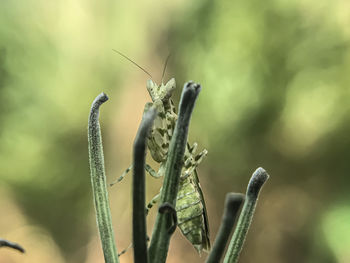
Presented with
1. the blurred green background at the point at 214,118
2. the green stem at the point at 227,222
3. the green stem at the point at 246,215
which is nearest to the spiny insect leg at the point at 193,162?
the green stem at the point at 246,215

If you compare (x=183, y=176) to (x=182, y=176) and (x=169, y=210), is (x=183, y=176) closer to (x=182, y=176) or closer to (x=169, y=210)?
(x=182, y=176)

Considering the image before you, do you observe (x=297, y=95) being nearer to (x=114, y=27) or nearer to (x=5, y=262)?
(x=114, y=27)

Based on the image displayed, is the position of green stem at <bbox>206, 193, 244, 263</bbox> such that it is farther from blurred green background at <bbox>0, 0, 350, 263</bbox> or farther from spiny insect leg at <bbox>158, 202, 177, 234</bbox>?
blurred green background at <bbox>0, 0, 350, 263</bbox>

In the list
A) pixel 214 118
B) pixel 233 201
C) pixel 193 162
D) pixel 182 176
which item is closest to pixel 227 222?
pixel 233 201

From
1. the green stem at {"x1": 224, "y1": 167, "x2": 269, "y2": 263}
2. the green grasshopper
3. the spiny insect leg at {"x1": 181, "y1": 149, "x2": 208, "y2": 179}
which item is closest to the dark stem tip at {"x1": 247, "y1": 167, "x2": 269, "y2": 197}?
the green stem at {"x1": 224, "y1": 167, "x2": 269, "y2": 263}

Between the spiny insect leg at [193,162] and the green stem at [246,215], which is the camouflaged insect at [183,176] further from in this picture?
the green stem at [246,215]
